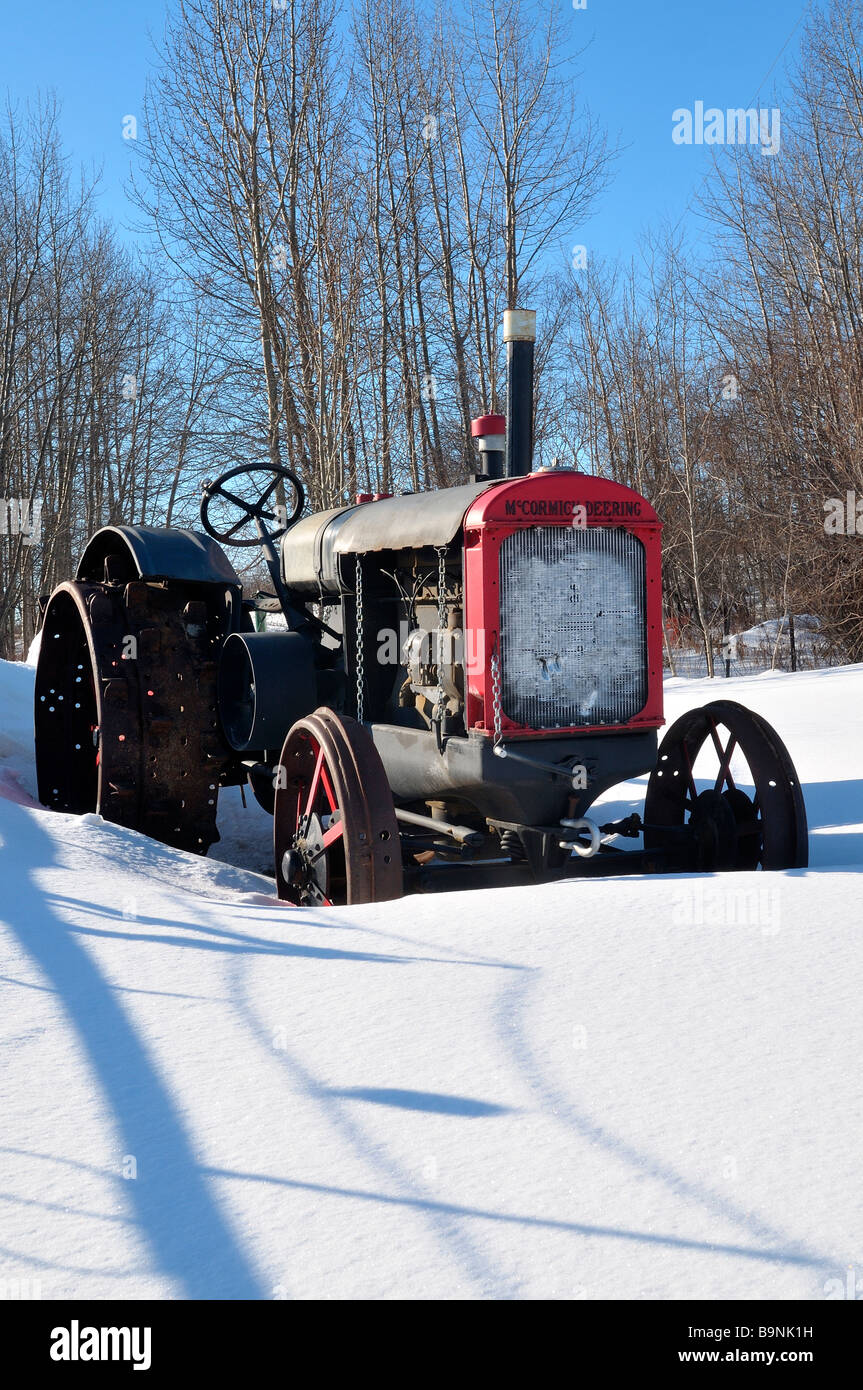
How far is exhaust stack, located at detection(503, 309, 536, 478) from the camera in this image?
4.65 m

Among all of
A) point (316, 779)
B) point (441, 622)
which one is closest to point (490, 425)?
point (441, 622)

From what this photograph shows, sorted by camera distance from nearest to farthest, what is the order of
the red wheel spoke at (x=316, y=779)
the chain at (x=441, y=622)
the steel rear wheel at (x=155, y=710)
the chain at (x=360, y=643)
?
the red wheel spoke at (x=316, y=779)
the chain at (x=441, y=622)
the chain at (x=360, y=643)
the steel rear wheel at (x=155, y=710)

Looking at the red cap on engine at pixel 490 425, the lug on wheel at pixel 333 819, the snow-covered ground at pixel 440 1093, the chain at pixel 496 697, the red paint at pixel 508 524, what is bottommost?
the snow-covered ground at pixel 440 1093

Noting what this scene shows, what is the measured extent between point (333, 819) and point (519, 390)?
6.39 ft

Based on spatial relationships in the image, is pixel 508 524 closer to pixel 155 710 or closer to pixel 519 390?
pixel 519 390

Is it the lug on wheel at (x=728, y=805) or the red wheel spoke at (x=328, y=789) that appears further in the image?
the lug on wheel at (x=728, y=805)

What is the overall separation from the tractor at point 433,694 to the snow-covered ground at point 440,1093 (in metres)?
0.75

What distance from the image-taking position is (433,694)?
164 inches

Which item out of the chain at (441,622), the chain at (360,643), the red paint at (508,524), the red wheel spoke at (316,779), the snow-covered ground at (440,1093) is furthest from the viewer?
the chain at (360,643)

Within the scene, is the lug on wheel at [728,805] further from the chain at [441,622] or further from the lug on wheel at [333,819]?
the lug on wheel at [333,819]

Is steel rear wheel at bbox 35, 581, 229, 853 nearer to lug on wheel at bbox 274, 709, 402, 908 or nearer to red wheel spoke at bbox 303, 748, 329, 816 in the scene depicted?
lug on wheel at bbox 274, 709, 402, 908

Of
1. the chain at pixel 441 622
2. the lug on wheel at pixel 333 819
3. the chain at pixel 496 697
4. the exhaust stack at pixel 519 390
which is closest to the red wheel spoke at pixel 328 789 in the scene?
the lug on wheel at pixel 333 819

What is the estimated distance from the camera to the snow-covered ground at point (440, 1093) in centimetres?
160
